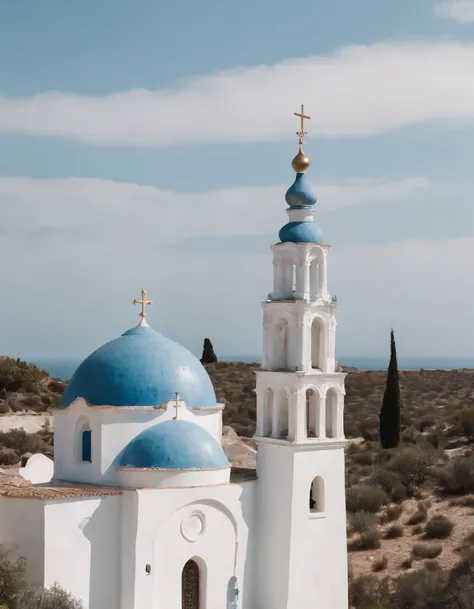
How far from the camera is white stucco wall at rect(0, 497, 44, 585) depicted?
18.9 metres

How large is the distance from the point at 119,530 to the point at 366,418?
80.5 feet

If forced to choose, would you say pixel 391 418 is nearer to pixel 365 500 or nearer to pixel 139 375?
pixel 365 500

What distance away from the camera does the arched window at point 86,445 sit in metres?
21.2

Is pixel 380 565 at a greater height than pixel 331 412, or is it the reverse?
pixel 331 412

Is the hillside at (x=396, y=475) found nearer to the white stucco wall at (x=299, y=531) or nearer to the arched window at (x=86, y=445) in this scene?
the white stucco wall at (x=299, y=531)

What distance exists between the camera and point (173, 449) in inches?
790

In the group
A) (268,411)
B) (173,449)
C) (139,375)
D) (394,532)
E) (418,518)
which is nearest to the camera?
(173,449)

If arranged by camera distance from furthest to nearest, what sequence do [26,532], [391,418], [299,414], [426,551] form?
1. [391,418]
2. [426,551]
3. [299,414]
4. [26,532]

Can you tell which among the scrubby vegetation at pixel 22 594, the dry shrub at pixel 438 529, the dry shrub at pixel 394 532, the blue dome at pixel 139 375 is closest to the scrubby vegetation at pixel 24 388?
the dry shrub at pixel 394 532

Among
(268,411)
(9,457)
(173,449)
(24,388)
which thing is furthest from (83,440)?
(24,388)

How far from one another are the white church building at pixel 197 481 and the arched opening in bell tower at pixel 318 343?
0.03 metres

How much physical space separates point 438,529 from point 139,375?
454 inches

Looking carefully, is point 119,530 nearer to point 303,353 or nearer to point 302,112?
point 303,353

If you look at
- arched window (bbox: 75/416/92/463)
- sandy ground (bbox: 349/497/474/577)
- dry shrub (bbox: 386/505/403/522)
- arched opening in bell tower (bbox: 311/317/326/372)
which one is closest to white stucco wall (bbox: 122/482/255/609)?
arched window (bbox: 75/416/92/463)
